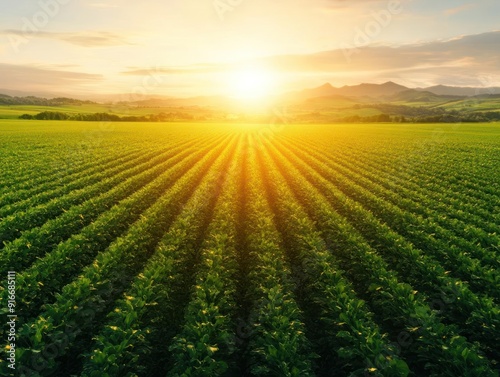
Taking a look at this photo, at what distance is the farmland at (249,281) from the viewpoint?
20.5 feet

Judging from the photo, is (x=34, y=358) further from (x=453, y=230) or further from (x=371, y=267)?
(x=453, y=230)

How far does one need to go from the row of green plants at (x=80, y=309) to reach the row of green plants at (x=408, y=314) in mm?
6509

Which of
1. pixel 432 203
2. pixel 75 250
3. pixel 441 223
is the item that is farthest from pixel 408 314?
pixel 432 203

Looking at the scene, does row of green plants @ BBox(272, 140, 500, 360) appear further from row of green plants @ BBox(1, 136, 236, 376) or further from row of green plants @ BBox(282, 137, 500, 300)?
row of green plants @ BBox(1, 136, 236, 376)

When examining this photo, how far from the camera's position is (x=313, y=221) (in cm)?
1555

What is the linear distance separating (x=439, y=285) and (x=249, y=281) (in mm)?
5133

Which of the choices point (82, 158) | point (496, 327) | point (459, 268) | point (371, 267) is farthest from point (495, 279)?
point (82, 158)

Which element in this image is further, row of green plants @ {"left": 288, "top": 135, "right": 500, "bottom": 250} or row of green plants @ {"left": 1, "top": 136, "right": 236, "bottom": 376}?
row of green plants @ {"left": 288, "top": 135, "right": 500, "bottom": 250}

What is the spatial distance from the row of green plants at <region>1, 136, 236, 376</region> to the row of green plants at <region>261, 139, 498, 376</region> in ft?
21.4

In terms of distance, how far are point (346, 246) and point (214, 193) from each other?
10.4 m

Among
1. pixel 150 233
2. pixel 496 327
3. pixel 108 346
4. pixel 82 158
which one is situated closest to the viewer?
pixel 108 346

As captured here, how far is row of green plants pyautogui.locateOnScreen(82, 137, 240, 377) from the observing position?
19.1ft

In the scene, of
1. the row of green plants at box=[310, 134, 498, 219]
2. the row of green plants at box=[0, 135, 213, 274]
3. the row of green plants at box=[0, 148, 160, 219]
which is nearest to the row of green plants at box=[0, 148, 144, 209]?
the row of green plants at box=[0, 148, 160, 219]

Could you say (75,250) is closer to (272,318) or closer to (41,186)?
(272,318)
